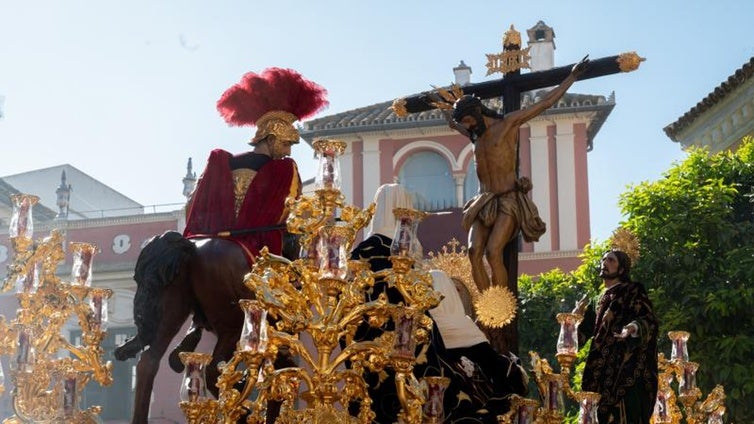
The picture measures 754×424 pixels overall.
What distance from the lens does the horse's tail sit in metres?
8.52

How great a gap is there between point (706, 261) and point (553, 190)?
50.2 ft

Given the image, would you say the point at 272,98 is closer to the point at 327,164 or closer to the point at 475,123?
the point at 475,123

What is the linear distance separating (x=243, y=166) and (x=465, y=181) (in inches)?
988

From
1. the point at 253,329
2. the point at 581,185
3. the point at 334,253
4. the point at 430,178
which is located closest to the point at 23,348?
the point at 253,329

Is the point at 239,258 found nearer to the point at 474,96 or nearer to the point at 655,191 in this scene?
the point at 474,96

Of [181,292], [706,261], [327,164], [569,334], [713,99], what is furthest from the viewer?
[713,99]

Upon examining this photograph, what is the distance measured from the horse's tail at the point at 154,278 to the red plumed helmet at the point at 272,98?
1153 millimetres

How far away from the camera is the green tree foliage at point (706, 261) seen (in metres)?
17.2

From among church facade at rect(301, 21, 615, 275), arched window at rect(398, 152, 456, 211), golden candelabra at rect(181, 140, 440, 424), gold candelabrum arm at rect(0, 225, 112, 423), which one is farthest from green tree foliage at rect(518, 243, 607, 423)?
golden candelabra at rect(181, 140, 440, 424)

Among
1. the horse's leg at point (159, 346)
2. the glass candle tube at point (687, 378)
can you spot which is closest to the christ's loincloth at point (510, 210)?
the glass candle tube at point (687, 378)

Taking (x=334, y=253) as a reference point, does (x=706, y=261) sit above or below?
above

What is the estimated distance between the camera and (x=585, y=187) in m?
33.6

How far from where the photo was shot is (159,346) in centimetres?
858

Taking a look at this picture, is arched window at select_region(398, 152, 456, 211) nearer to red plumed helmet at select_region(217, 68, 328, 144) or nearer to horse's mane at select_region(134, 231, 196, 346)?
red plumed helmet at select_region(217, 68, 328, 144)
